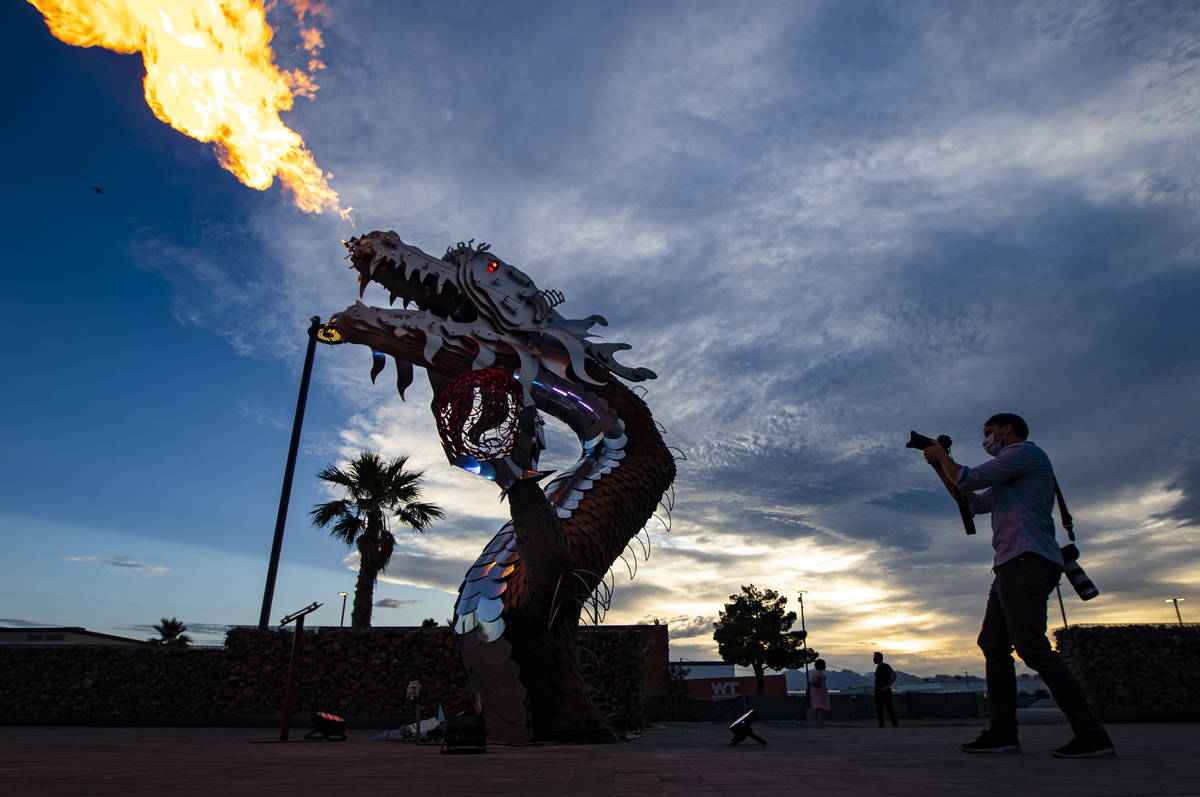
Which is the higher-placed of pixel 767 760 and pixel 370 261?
pixel 370 261

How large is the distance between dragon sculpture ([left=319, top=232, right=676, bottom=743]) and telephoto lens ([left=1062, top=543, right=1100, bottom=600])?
3.38 m

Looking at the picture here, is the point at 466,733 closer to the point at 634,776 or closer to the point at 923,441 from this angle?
the point at 634,776

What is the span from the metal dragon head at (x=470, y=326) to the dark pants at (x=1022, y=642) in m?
4.48

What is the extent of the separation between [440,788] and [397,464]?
16695 millimetres

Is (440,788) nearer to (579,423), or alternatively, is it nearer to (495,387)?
(495,387)

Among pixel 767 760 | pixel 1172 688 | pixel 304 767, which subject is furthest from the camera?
pixel 1172 688

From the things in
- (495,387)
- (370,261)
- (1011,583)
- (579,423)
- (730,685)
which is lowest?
(730,685)

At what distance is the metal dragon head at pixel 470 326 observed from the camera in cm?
689

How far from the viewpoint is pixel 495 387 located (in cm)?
505

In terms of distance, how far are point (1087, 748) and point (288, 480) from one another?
1652cm

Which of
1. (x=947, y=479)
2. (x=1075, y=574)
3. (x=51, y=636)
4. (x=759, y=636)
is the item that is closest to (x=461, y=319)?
(x=947, y=479)

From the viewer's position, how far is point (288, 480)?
16359 millimetres

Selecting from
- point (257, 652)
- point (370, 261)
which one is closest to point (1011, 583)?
point (370, 261)

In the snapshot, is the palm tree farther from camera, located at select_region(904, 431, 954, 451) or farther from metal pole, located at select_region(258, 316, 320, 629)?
camera, located at select_region(904, 431, 954, 451)
